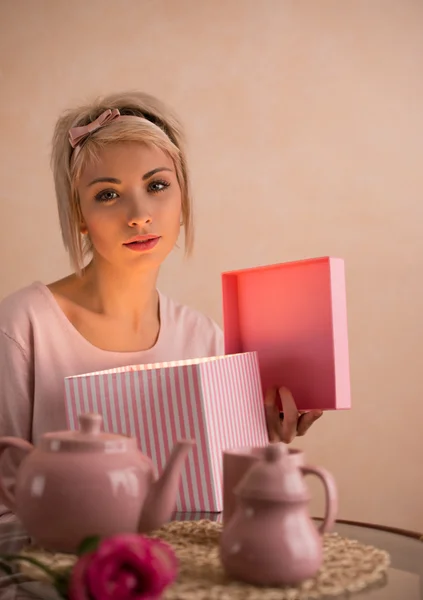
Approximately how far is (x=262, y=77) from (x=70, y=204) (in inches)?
44.3

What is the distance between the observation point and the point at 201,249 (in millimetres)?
2414

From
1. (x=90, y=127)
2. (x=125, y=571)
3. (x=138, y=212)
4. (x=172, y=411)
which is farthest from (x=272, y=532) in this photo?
(x=90, y=127)

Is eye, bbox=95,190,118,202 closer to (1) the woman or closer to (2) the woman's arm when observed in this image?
(1) the woman

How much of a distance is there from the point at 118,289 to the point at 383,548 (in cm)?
75

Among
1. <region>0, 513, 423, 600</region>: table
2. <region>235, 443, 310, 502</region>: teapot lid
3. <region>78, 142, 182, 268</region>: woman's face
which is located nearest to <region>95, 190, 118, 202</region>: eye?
<region>78, 142, 182, 268</region>: woman's face

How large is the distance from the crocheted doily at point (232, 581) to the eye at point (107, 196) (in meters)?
0.68

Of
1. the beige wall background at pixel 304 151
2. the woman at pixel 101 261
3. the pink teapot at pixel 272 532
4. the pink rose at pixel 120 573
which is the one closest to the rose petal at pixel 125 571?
the pink rose at pixel 120 573

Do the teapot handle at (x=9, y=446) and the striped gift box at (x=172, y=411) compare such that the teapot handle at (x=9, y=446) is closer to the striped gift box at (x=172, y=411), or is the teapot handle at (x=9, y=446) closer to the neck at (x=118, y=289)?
the striped gift box at (x=172, y=411)

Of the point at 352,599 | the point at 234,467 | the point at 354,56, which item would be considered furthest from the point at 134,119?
the point at 354,56

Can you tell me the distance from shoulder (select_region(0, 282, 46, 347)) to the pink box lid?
0.35 m

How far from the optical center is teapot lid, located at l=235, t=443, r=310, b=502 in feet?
2.46

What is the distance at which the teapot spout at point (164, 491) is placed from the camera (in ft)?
2.78

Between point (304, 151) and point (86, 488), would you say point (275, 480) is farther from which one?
point (304, 151)

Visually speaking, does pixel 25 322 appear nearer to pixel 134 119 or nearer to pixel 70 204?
pixel 70 204
